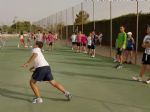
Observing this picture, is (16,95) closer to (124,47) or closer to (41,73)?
(41,73)

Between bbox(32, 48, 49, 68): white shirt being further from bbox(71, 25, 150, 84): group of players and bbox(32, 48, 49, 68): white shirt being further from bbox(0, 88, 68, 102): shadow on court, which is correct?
bbox(71, 25, 150, 84): group of players

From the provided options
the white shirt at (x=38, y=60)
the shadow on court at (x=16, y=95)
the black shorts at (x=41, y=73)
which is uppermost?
the white shirt at (x=38, y=60)

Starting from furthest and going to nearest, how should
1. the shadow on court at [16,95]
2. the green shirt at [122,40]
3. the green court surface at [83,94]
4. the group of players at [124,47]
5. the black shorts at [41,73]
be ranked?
the green shirt at [122,40], the group of players at [124,47], the shadow on court at [16,95], the black shorts at [41,73], the green court surface at [83,94]

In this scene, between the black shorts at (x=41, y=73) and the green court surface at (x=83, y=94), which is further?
the black shorts at (x=41, y=73)

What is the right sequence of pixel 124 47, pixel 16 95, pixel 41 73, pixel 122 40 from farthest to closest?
pixel 124 47 < pixel 122 40 < pixel 16 95 < pixel 41 73

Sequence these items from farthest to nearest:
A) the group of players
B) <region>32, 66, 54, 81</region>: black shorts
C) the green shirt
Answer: the green shirt → the group of players → <region>32, 66, 54, 81</region>: black shorts

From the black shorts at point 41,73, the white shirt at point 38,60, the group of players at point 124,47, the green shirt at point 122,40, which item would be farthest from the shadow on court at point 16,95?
the green shirt at point 122,40

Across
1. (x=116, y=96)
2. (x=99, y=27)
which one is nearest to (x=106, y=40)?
(x=99, y=27)

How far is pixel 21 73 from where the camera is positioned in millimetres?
14391

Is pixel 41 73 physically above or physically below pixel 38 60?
below

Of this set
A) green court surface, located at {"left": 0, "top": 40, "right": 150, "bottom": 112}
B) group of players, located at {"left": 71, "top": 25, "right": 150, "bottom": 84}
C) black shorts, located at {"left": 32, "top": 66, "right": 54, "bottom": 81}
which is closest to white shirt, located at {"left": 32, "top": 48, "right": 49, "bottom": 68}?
black shorts, located at {"left": 32, "top": 66, "right": 54, "bottom": 81}

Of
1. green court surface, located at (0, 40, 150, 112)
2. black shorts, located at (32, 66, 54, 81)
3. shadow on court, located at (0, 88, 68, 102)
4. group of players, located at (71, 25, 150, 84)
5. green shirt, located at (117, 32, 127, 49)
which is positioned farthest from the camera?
green shirt, located at (117, 32, 127, 49)

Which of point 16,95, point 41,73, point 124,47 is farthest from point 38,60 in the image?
point 124,47

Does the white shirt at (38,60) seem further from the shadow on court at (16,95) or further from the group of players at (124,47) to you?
the group of players at (124,47)
